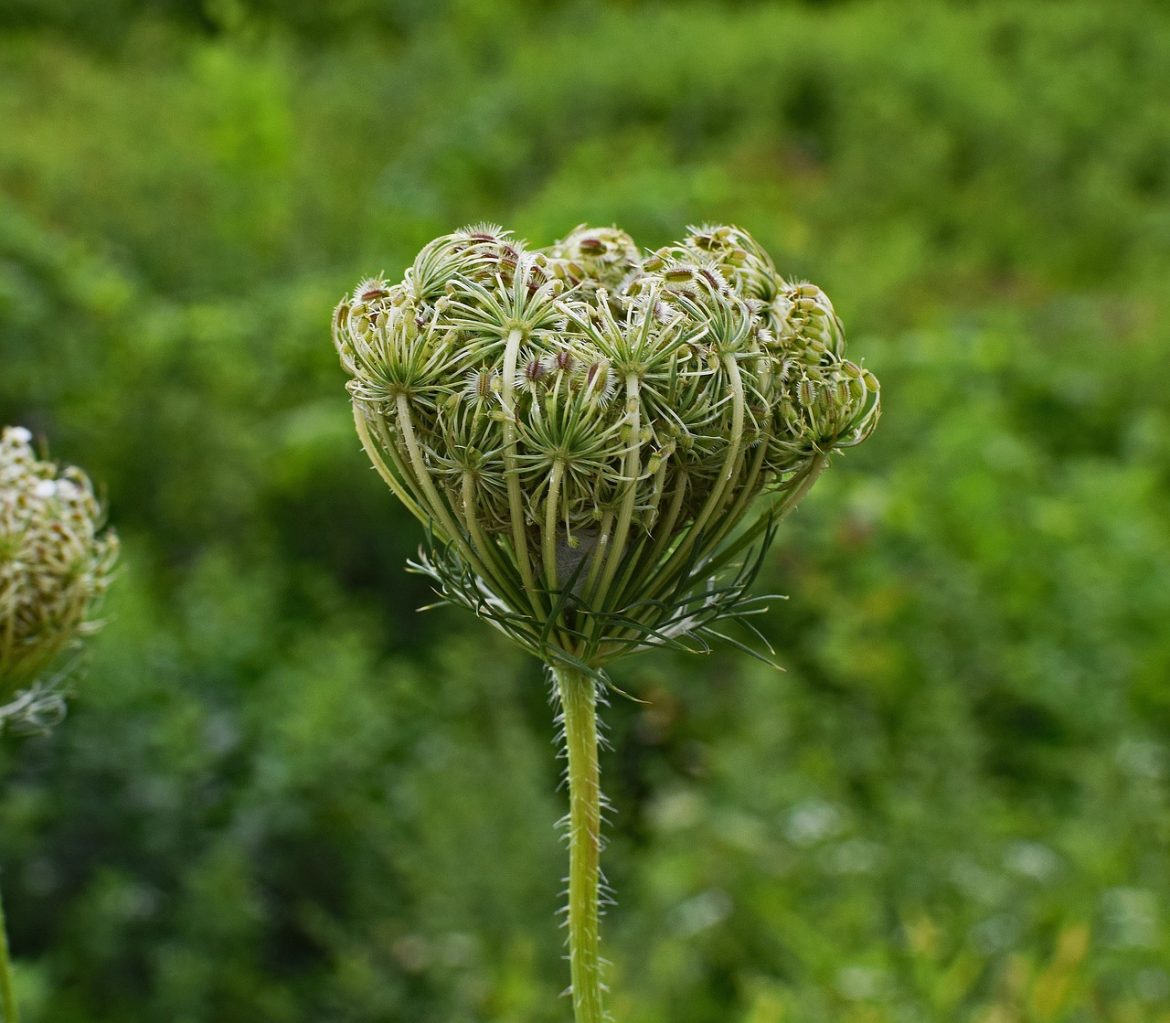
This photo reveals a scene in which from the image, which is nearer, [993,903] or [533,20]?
[993,903]

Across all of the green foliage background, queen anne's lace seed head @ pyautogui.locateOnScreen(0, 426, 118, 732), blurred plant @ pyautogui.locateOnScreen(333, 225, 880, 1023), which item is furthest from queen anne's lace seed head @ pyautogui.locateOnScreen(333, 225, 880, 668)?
the green foliage background

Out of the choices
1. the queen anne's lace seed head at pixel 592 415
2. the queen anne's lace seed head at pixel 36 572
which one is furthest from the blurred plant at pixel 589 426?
the queen anne's lace seed head at pixel 36 572

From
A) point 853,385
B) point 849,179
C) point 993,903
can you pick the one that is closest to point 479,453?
point 853,385

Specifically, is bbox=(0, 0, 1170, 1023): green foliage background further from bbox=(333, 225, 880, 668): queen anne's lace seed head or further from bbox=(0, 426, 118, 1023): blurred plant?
bbox=(333, 225, 880, 668): queen anne's lace seed head

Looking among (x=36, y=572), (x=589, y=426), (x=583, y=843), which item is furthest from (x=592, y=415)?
(x=36, y=572)

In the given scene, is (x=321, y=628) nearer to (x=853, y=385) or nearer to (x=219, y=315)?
(x=219, y=315)

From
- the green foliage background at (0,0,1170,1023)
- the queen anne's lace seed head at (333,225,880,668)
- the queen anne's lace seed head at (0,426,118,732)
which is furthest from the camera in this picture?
the green foliage background at (0,0,1170,1023)
